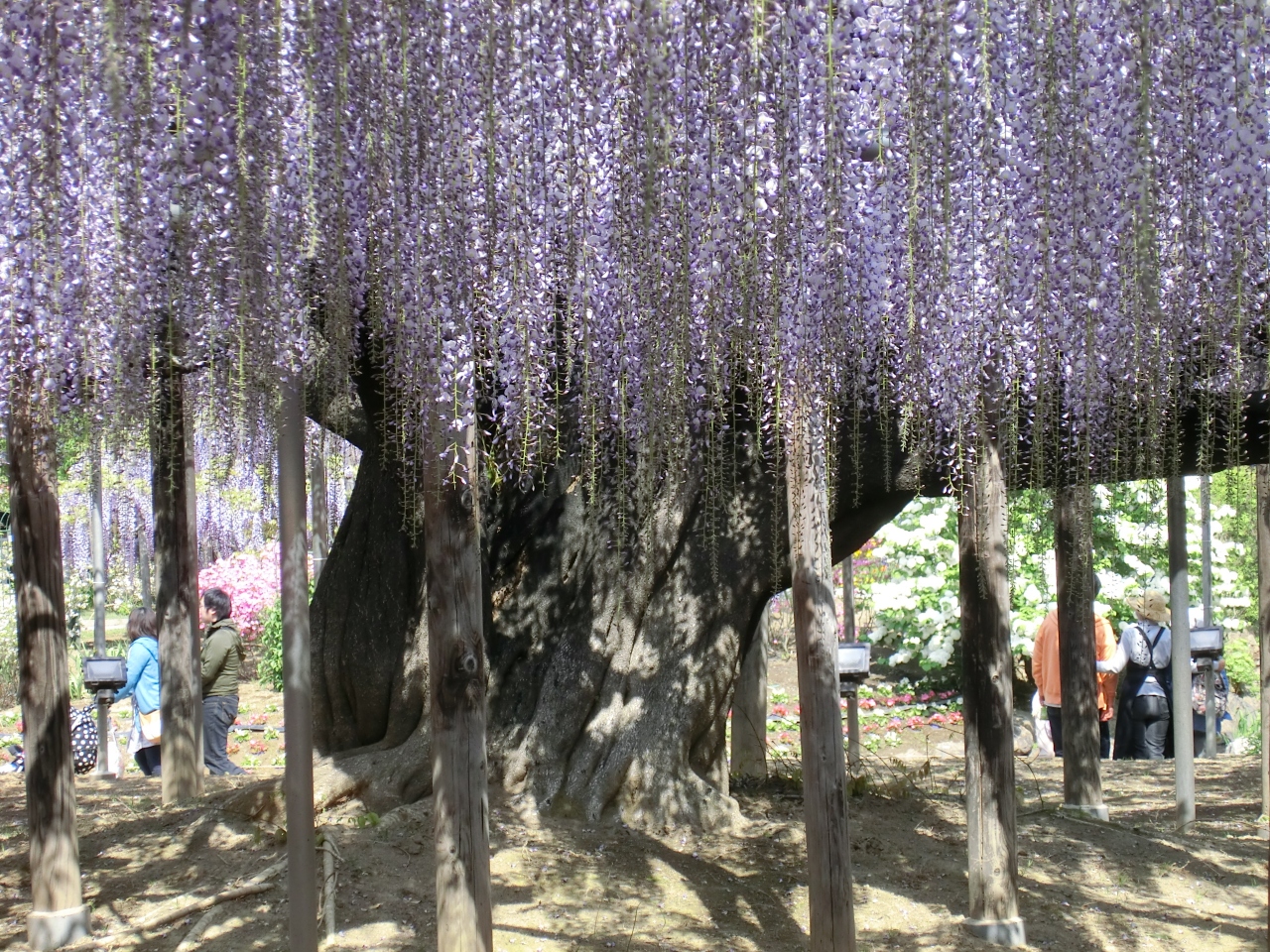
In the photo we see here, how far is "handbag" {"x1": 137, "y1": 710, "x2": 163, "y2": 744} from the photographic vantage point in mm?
6969

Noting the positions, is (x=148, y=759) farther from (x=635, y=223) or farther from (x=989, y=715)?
(x=635, y=223)

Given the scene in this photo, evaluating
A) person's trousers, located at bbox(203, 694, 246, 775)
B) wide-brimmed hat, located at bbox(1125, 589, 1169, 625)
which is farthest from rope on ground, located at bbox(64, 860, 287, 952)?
wide-brimmed hat, located at bbox(1125, 589, 1169, 625)

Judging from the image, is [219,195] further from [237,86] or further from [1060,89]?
[1060,89]

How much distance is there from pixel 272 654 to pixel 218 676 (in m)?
4.63

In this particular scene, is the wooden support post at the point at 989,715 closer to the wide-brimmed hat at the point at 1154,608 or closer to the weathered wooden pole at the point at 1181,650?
the weathered wooden pole at the point at 1181,650

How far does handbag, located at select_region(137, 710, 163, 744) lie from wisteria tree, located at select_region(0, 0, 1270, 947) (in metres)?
3.30

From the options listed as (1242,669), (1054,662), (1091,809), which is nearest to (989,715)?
(1091,809)

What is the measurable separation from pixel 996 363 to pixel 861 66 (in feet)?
3.79

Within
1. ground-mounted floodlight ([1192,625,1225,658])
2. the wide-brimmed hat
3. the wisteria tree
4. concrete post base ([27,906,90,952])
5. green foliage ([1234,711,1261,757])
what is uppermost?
the wisteria tree

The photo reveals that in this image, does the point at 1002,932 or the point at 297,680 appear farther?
the point at 1002,932

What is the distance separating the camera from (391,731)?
5.11m

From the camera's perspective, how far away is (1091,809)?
5863 mm

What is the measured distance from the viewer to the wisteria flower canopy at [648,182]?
2.88 m

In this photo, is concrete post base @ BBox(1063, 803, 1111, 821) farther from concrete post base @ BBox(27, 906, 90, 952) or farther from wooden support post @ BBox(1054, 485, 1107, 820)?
concrete post base @ BBox(27, 906, 90, 952)
